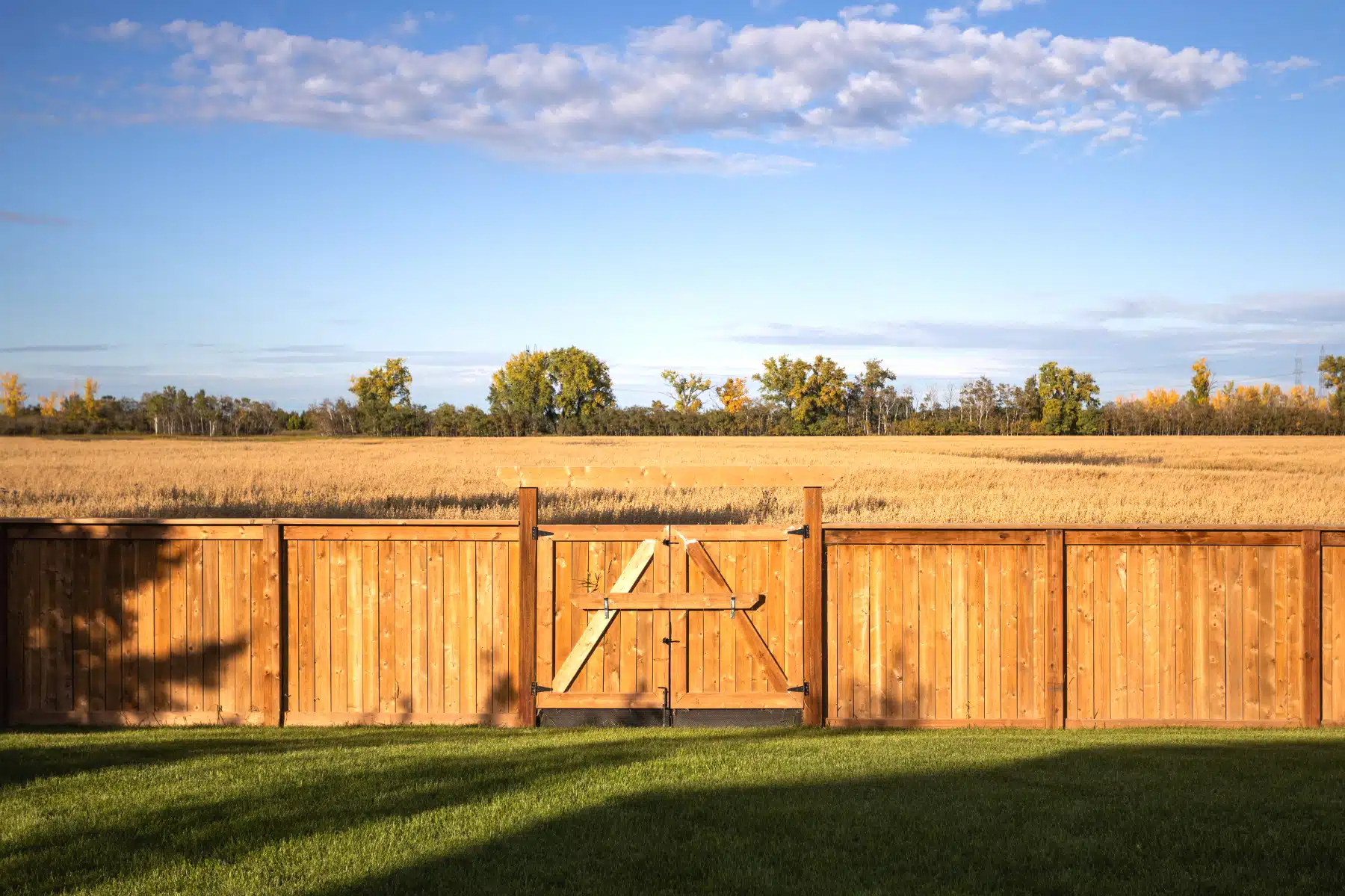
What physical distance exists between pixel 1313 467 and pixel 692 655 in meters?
46.3

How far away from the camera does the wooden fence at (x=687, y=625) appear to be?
954 centimetres

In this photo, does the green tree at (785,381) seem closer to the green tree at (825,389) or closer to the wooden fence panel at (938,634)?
the green tree at (825,389)

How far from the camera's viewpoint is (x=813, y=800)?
20.3 feet

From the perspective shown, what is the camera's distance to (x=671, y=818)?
5.83m

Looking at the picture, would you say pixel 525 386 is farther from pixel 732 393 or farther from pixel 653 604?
pixel 653 604

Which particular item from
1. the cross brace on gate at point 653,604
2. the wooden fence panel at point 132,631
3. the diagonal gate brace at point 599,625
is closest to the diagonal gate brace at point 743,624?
the cross brace on gate at point 653,604

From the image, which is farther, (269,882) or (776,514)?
(776,514)

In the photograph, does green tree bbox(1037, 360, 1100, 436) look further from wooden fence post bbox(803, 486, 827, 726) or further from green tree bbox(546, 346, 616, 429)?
wooden fence post bbox(803, 486, 827, 726)

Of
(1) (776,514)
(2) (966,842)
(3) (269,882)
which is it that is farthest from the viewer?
(1) (776,514)

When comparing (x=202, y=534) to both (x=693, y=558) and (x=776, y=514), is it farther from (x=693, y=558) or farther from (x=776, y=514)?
(x=776, y=514)

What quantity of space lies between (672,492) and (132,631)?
2104 centimetres

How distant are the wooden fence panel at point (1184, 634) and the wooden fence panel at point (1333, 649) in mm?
239

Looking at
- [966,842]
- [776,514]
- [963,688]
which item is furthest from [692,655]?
[776,514]

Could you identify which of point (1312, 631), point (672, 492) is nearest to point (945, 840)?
point (1312, 631)
